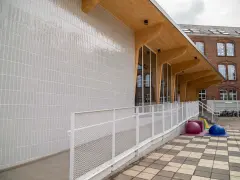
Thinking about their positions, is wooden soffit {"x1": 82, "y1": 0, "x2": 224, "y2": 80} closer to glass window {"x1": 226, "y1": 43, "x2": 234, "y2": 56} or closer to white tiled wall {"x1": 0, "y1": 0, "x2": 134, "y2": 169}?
white tiled wall {"x1": 0, "y1": 0, "x2": 134, "y2": 169}

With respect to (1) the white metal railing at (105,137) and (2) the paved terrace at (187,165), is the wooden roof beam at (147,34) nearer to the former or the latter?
(1) the white metal railing at (105,137)

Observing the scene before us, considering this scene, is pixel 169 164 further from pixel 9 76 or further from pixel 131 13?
pixel 131 13

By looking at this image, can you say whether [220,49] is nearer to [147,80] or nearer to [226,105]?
[226,105]

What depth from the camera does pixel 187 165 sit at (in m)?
4.32

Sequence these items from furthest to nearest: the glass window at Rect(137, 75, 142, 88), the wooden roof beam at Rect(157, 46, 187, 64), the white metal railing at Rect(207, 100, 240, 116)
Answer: the white metal railing at Rect(207, 100, 240, 116) → the wooden roof beam at Rect(157, 46, 187, 64) → the glass window at Rect(137, 75, 142, 88)

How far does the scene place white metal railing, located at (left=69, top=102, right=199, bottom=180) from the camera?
2.72m

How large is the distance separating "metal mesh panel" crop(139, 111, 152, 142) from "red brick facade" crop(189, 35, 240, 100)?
2425 centimetres

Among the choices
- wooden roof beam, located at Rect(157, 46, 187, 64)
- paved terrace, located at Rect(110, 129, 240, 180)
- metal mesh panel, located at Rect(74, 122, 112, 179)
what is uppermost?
wooden roof beam, located at Rect(157, 46, 187, 64)

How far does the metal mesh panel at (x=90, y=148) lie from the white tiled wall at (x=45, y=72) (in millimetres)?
1659

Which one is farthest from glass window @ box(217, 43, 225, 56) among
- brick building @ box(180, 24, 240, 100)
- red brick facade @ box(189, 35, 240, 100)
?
red brick facade @ box(189, 35, 240, 100)

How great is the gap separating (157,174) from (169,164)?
74 centimetres

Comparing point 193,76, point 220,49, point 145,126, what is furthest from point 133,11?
point 220,49

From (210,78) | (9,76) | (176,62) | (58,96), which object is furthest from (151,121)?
(210,78)

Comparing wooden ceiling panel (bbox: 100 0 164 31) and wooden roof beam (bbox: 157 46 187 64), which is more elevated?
wooden ceiling panel (bbox: 100 0 164 31)
